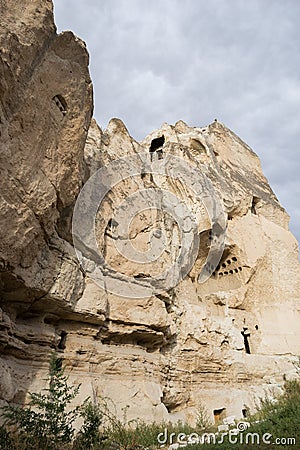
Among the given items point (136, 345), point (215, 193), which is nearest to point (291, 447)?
point (136, 345)

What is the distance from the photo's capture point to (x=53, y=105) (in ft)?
23.3

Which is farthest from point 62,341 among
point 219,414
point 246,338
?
point 246,338

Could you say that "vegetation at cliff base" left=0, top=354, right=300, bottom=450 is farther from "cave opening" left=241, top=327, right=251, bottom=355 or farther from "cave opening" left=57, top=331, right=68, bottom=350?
"cave opening" left=241, top=327, right=251, bottom=355

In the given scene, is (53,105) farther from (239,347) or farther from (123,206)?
(239,347)

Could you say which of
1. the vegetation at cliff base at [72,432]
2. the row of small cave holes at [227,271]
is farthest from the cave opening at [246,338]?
the vegetation at cliff base at [72,432]

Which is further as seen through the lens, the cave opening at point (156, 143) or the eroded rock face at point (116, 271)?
the cave opening at point (156, 143)

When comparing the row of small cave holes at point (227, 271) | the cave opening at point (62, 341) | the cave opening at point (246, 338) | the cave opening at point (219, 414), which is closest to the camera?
the cave opening at point (62, 341)

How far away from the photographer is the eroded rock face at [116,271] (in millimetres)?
6223

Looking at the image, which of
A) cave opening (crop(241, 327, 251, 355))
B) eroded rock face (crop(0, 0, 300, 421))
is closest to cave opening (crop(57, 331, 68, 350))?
eroded rock face (crop(0, 0, 300, 421))

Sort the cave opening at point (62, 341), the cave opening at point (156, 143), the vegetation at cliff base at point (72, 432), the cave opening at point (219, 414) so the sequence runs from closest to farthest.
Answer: the vegetation at cliff base at point (72, 432), the cave opening at point (62, 341), the cave opening at point (219, 414), the cave opening at point (156, 143)

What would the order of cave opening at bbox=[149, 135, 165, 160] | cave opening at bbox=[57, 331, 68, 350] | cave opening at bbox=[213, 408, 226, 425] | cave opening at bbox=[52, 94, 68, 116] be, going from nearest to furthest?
cave opening at bbox=[52, 94, 68, 116] → cave opening at bbox=[57, 331, 68, 350] → cave opening at bbox=[213, 408, 226, 425] → cave opening at bbox=[149, 135, 165, 160]

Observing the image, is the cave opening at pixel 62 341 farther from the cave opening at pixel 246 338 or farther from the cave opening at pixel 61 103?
the cave opening at pixel 246 338

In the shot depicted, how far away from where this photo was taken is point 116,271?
9.39 metres

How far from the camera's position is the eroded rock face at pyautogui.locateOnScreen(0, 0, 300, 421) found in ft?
20.4
